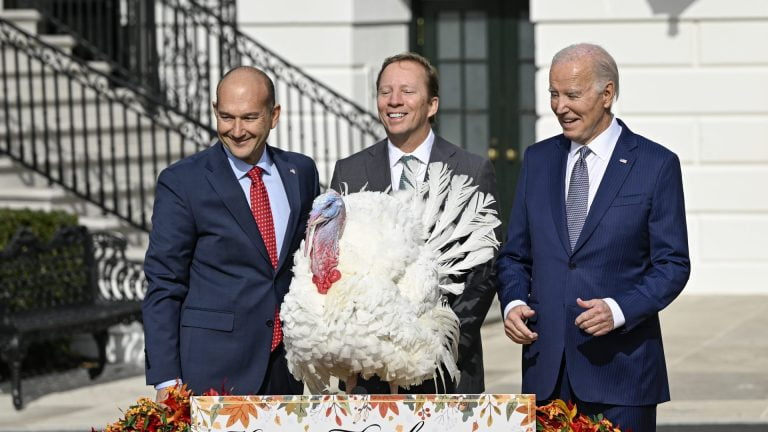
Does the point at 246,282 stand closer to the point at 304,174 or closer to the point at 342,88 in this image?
the point at 304,174

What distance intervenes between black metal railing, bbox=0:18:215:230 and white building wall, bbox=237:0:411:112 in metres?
1.46

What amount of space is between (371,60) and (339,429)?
10.5 m

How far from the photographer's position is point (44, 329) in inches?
355

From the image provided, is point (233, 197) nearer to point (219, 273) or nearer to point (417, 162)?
point (219, 273)

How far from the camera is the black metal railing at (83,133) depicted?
11352 mm

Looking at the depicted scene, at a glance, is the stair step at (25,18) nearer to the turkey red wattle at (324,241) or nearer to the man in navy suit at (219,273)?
the man in navy suit at (219,273)

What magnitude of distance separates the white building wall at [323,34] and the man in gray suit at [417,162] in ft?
29.2

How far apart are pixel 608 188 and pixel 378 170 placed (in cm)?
95

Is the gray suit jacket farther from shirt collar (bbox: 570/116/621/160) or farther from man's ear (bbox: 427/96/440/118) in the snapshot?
shirt collar (bbox: 570/116/621/160)

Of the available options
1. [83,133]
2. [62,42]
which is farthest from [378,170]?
[62,42]

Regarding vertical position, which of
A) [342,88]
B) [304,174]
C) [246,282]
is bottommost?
[246,282]

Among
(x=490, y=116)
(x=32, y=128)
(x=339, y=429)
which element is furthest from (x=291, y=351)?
(x=490, y=116)

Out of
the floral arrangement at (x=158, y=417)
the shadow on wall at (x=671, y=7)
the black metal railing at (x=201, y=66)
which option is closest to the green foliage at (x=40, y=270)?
the black metal railing at (x=201, y=66)

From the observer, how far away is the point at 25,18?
44.2 ft
